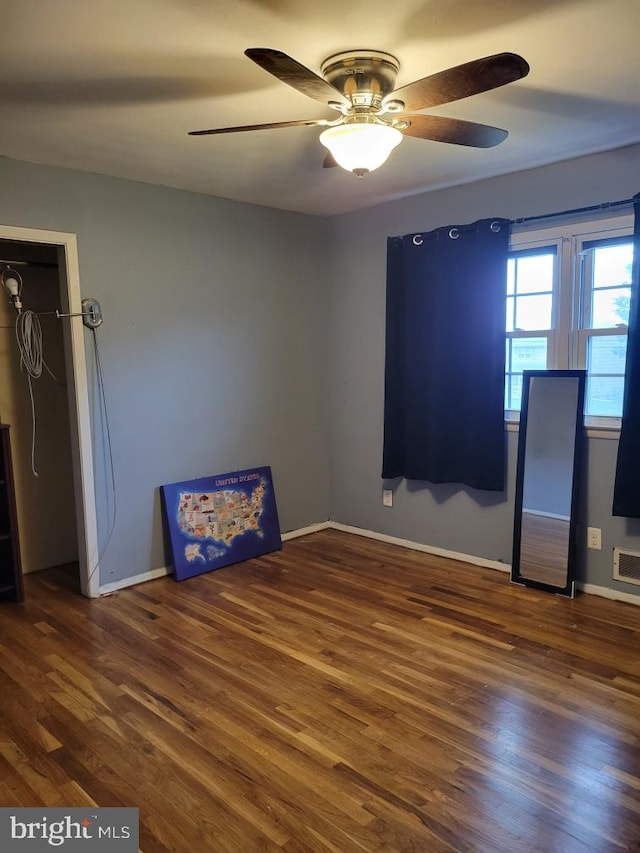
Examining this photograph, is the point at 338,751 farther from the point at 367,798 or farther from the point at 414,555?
the point at 414,555

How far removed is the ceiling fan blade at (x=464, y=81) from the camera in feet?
5.24

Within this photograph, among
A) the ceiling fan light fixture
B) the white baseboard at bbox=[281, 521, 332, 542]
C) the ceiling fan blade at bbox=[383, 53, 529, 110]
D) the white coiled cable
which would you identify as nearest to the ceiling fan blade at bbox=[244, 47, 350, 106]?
the ceiling fan light fixture

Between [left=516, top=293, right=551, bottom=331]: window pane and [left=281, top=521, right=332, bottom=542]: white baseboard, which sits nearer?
[left=516, top=293, right=551, bottom=331]: window pane

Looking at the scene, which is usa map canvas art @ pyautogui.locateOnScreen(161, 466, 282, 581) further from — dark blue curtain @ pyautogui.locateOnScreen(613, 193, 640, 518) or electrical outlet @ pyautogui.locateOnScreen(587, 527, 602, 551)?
dark blue curtain @ pyautogui.locateOnScreen(613, 193, 640, 518)

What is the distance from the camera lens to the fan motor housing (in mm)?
2055

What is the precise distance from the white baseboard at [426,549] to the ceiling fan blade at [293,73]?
287 cm

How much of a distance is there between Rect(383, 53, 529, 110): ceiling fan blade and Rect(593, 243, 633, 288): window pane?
176cm

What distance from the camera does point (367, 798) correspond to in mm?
1891

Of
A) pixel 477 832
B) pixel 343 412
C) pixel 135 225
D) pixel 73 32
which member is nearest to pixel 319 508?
pixel 343 412

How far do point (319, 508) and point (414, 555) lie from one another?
3.06 feet

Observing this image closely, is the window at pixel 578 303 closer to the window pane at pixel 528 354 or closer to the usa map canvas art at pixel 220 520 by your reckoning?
the window pane at pixel 528 354

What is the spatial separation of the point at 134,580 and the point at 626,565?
2823mm

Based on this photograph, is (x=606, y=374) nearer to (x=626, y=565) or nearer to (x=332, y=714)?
(x=626, y=565)

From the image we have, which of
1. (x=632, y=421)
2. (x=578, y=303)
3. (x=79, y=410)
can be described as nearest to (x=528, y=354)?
(x=578, y=303)
